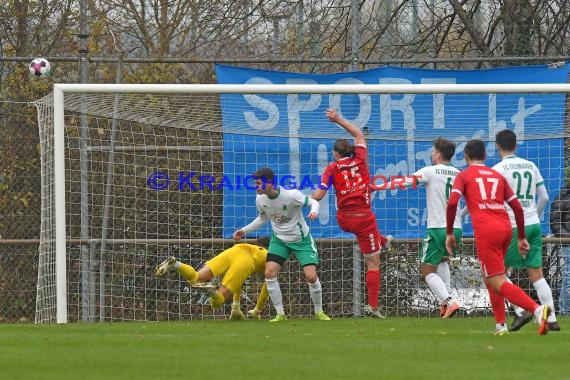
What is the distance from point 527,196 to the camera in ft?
37.8

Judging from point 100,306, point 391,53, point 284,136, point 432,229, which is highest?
point 391,53

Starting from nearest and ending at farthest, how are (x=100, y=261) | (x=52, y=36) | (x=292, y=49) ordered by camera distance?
(x=100, y=261) → (x=292, y=49) → (x=52, y=36)

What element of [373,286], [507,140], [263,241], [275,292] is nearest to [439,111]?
[373,286]

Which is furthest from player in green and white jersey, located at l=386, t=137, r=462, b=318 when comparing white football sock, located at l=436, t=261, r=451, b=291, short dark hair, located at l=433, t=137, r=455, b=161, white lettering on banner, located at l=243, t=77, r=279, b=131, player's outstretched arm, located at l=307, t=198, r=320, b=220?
white lettering on banner, located at l=243, t=77, r=279, b=131

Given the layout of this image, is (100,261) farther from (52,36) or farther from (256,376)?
(256,376)

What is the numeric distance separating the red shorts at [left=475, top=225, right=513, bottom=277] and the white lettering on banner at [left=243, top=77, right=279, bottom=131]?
225 inches

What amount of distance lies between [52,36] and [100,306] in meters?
4.64

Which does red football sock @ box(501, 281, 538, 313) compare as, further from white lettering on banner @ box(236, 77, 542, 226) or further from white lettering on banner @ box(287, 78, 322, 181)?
white lettering on banner @ box(287, 78, 322, 181)

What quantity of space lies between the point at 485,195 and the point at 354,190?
3960 mm

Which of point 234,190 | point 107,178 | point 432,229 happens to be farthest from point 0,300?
point 432,229

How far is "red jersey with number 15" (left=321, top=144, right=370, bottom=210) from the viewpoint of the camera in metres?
14.0

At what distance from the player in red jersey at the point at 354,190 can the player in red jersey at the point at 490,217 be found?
3.72m

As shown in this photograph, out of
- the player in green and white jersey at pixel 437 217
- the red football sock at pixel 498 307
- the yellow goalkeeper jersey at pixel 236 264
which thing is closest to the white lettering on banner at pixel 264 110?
the yellow goalkeeper jersey at pixel 236 264

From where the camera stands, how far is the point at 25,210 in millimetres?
15633
